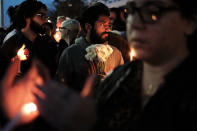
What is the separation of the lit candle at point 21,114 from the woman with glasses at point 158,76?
1.51 feet

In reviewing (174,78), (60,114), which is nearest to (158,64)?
(174,78)

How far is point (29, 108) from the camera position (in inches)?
43.1

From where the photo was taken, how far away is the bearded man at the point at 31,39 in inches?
157

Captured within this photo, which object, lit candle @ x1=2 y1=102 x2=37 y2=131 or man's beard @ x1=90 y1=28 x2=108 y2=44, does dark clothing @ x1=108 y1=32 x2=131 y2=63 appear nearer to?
man's beard @ x1=90 y1=28 x2=108 y2=44

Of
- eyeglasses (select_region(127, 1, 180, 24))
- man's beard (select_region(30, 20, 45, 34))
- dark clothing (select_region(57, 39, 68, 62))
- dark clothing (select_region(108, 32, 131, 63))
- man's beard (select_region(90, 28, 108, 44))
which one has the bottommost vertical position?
dark clothing (select_region(57, 39, 68, 62))

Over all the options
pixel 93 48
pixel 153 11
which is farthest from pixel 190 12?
pixel 93 48

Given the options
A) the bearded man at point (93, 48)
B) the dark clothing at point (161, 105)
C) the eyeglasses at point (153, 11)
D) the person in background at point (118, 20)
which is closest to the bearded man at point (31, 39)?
the bearded man at point (93, 48)

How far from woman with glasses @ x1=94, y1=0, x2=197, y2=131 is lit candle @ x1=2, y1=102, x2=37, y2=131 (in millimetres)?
460

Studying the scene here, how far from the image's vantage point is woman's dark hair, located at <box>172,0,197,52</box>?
A: 1410 millimetres

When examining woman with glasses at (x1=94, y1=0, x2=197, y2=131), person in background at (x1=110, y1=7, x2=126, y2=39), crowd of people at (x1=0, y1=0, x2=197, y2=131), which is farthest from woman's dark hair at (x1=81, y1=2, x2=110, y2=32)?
woman with glasses at (x1=94, y1=0, x2=197, y2=131)

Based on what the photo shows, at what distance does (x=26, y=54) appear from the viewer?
3996 millimetres

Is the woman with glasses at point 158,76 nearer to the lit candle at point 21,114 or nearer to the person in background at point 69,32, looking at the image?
the lit candle at point 21,114

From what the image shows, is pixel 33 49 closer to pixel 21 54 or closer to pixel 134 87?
pixel 21 54

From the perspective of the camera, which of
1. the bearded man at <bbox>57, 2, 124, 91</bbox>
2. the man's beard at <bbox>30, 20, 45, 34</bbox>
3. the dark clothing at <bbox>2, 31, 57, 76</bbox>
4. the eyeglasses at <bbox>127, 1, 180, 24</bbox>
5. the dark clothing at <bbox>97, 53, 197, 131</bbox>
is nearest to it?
the dark clothing at <bbox>97, 53, 197, 131</bbox>
